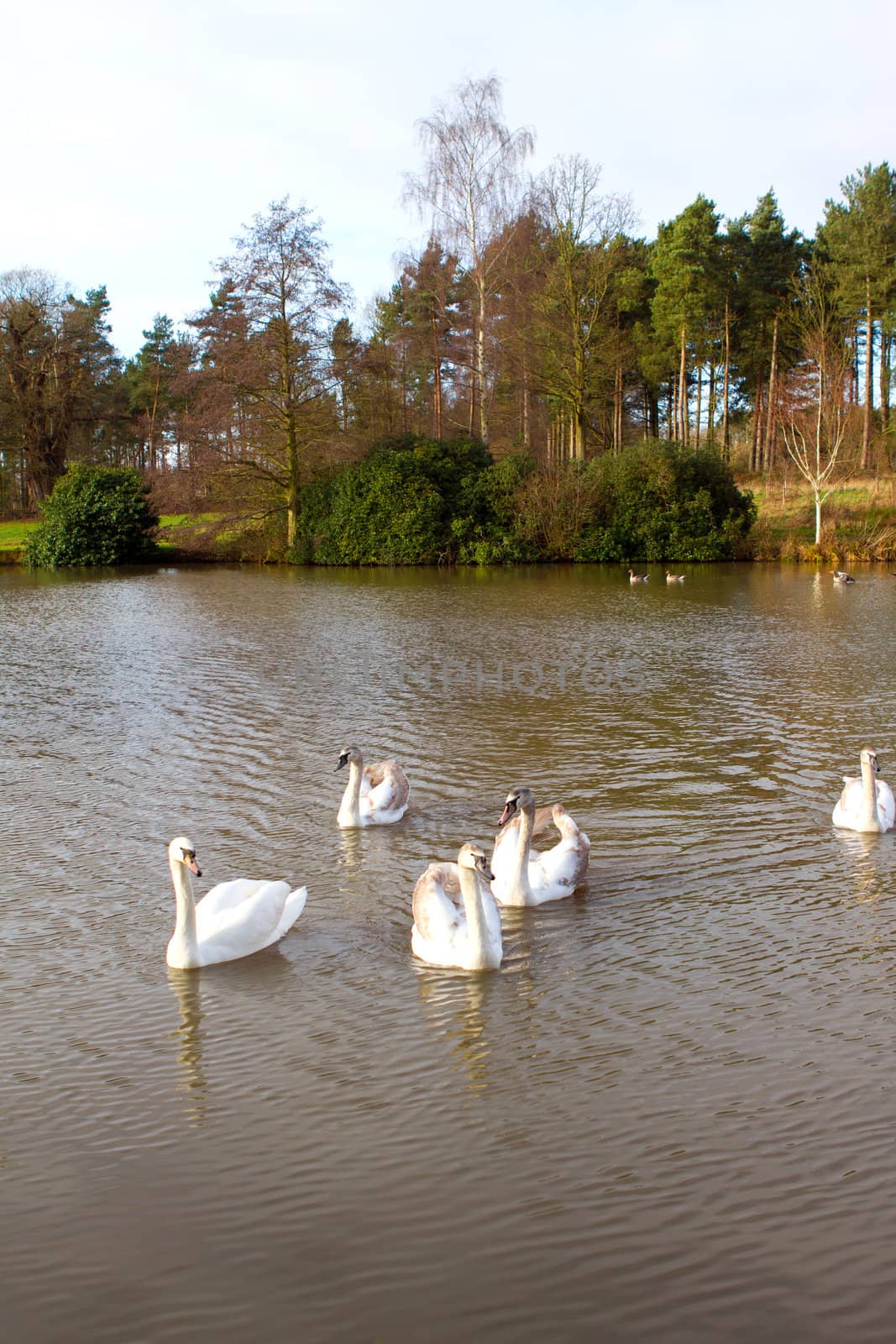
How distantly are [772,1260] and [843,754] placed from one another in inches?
310

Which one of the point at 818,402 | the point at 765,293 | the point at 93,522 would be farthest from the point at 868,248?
the point at 93,522

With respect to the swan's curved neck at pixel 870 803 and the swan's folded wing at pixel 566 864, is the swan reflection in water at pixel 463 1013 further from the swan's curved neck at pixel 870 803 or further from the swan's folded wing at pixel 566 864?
the swan's curved neck at pixel 870 803

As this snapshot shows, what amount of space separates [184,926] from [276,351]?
40.1m

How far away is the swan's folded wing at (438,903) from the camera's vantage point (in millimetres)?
6234

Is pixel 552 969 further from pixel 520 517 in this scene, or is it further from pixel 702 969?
pixel 520 517

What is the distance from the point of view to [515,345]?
46500 mm

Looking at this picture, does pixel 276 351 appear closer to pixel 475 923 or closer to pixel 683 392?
pixel 683 392

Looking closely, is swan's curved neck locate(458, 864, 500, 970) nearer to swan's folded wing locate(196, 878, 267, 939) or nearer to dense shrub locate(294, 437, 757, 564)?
swan's folded wing locate(196, 878, 267, 939)

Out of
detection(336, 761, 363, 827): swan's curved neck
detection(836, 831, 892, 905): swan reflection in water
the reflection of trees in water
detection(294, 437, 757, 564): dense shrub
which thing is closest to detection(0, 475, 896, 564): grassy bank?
detection(294, 437, 757, 564): dense shrub

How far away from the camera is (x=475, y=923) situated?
19.8ft

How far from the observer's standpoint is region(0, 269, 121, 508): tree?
60.3 meters

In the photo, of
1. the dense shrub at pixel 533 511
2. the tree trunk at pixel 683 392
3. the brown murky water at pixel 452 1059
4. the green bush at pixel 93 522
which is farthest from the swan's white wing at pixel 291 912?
the tree trunk at pixel 683 392

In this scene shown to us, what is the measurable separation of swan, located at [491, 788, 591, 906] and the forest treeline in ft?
121

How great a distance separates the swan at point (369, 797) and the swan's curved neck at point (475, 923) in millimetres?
2787
